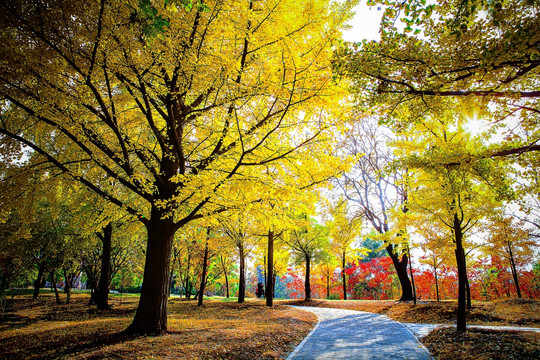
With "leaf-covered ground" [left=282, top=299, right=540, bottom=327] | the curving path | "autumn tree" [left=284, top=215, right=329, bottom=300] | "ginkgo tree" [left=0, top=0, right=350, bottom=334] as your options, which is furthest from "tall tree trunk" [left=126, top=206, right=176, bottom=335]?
"autumn tree" [left=284, top=215, right=329, bottom=300]

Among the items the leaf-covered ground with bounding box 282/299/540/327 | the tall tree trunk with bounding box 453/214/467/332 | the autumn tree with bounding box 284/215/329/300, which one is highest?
the autumn tree with bounding box 284/215/329/300

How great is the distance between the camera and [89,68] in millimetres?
5094

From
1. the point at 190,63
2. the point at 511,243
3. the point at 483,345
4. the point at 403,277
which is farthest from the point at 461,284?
the point at 511,243

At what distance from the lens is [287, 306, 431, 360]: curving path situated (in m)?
5.56

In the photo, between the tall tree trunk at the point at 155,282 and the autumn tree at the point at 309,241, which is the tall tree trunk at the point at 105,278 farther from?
the autumn tree at the point at 309,241

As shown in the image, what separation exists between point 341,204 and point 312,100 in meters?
13.4

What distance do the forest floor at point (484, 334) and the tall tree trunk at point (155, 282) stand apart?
6.32 meters

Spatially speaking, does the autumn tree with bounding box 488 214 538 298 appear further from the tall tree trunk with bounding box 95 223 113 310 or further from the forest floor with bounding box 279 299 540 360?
the tall tree trunk with bounding box 95 223 113 310

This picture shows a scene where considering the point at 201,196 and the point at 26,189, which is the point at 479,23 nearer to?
the point at 201,196

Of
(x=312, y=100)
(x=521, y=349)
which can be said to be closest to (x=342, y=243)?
(x=521, y=349)

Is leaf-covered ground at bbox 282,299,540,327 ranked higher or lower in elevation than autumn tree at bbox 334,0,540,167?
lower

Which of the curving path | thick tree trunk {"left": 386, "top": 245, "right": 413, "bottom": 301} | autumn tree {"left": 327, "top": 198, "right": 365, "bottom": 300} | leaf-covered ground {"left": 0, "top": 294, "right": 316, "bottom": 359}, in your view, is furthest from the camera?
autumn tree {"left": 327, "top": 198, "right": 365, "bottom": 300}

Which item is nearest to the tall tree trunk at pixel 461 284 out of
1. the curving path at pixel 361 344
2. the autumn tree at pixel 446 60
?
the curving path at pixel 361 344

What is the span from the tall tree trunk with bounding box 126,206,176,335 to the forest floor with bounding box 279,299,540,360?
6.32 m
